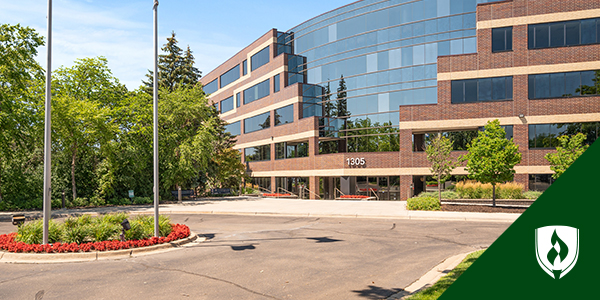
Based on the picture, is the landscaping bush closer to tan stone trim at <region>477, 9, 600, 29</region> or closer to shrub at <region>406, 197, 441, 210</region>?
shrub at <region>406, 197, 441, 210</region>

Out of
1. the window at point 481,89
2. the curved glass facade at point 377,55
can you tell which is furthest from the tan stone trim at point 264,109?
the window at point 481,89

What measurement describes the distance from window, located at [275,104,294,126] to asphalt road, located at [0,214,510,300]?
26116 mm

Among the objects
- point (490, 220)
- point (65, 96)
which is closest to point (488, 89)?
point (490, 220)

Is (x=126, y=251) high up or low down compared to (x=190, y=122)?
down

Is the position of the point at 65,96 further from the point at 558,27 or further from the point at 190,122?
the point at 558,27

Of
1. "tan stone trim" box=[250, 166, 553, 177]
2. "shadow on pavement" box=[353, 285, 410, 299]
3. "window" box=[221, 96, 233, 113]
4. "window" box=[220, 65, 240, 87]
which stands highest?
"window" box=[220, 65, 240, 87]

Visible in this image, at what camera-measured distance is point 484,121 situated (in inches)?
1214

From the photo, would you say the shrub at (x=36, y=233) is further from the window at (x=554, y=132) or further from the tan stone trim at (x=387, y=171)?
the window at (x=554, y=132)

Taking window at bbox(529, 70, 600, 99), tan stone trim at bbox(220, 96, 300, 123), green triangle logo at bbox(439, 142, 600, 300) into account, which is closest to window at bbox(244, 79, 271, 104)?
tan stone trim at bbox(220, 96, 300, 123)

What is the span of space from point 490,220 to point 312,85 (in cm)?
2428

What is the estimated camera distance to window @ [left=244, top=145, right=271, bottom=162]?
46.1 m

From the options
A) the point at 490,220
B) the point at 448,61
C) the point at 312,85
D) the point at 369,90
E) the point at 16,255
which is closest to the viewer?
the point at 16,255

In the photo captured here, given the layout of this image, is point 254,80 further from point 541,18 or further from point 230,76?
point 541,18

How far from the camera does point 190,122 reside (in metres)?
36.2
